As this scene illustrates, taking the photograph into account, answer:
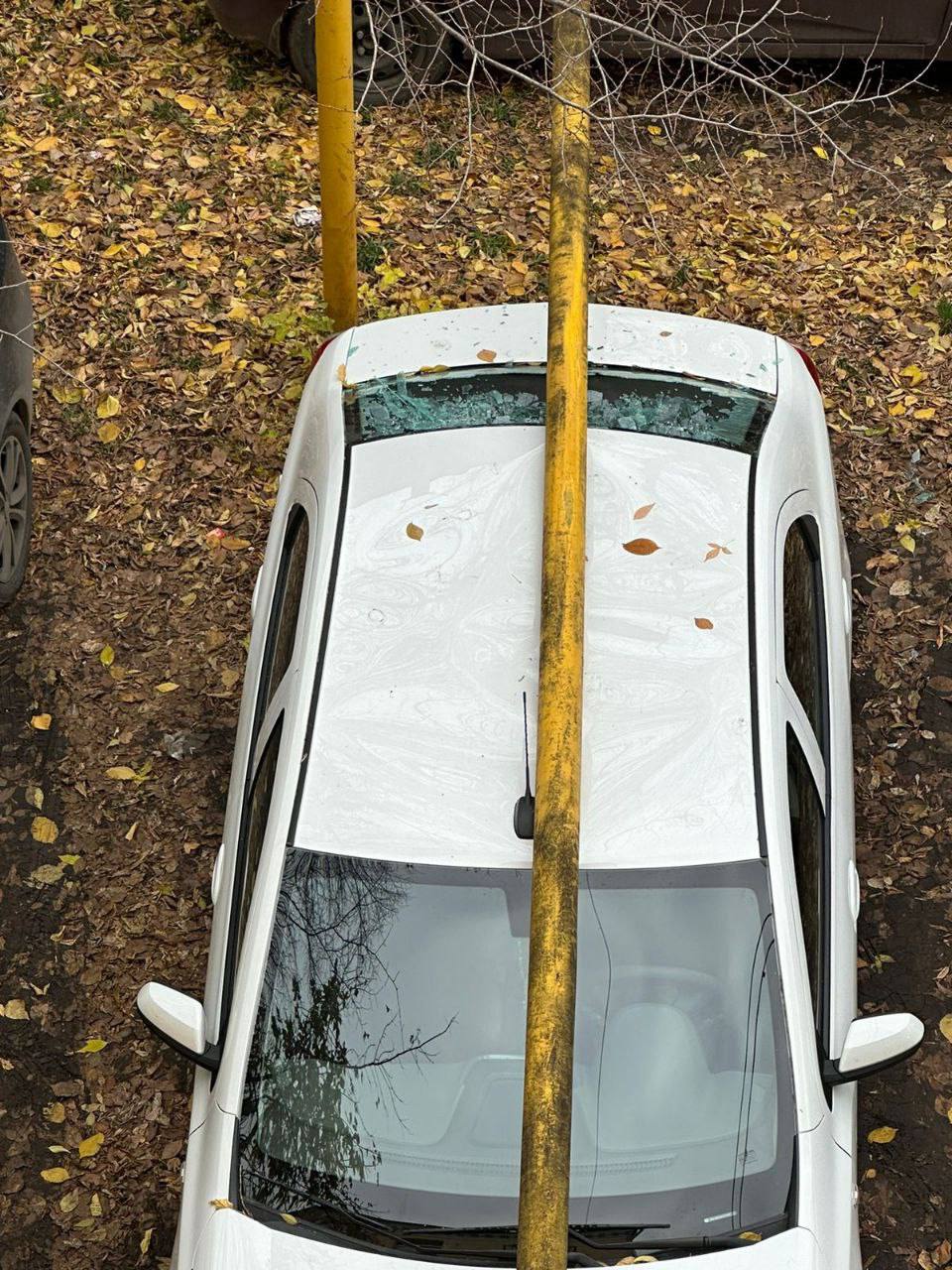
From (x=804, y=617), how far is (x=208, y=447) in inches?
130

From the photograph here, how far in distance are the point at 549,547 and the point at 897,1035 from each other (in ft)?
5.27

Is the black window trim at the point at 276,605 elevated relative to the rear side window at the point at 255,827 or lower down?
elevated

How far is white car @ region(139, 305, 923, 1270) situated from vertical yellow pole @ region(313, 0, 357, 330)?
211cm

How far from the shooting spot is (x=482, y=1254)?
309 cm

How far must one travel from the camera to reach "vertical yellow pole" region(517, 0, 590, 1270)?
9.27 ft

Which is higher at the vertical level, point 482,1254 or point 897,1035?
point 897,1035

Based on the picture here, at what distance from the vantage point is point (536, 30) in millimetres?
7215

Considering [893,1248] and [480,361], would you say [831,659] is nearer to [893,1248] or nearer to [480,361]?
[480,361]

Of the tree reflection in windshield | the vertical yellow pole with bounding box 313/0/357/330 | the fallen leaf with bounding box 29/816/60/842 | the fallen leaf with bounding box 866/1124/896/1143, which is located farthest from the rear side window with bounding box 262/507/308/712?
the fallen leaf with bounding box 866/1124/896/1143

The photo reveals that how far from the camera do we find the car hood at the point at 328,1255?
310cm

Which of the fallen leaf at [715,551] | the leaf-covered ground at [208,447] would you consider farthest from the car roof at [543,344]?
the leaf-covered ground at [208,447]

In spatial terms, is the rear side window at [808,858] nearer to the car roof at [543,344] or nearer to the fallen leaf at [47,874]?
the car roof at [543,344]

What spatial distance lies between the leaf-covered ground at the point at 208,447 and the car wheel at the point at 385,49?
186 mm

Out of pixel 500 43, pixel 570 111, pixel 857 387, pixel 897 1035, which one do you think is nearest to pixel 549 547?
pixel 897 1035
